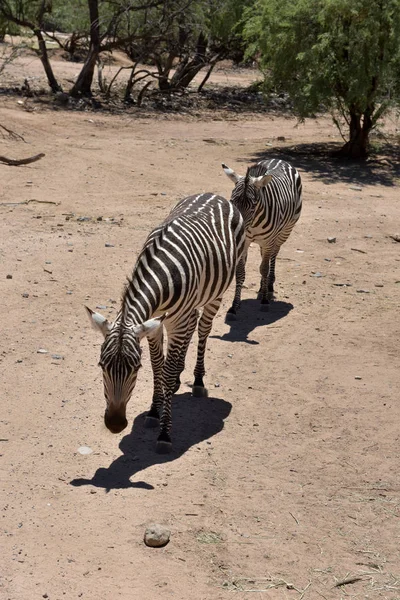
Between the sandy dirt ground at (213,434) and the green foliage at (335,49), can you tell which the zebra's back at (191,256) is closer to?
the sandy dirt ground at (213,434)

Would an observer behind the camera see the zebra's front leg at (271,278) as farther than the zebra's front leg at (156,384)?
Yes

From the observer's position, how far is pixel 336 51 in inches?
664

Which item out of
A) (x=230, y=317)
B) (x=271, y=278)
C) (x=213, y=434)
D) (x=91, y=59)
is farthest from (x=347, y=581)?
(x=91, y=59)

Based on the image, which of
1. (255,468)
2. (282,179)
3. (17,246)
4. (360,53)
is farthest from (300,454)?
(360,53)

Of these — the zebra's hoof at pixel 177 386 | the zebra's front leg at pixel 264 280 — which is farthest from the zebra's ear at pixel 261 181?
the zebra's hoof at pixel 177 386

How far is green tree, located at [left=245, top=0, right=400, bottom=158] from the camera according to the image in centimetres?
1625

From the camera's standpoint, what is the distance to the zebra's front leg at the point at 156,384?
20.9ft

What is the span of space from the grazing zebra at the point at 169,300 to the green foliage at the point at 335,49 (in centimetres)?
1006

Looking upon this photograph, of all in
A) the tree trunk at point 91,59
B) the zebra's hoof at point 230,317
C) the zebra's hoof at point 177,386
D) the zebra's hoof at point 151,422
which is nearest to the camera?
the zebra's hoof at point 151,422

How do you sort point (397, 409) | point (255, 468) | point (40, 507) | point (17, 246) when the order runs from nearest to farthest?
1. point (40, 507)
2. point (255, 468)
3. point (397, 409)
4. point (17, 246)

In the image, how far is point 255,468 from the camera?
6.01m

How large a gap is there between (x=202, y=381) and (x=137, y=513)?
2051 millimetres

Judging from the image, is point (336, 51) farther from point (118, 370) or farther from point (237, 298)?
point (118, 370)

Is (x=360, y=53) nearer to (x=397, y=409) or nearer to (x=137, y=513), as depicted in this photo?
(x=397, y=409)
